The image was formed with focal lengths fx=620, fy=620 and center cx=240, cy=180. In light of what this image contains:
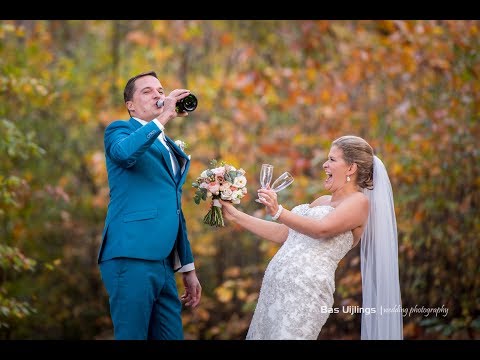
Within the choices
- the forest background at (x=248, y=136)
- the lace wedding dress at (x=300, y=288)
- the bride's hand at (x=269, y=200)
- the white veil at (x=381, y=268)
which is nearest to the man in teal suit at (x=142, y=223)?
the bride's hand at (x=269, y=200)

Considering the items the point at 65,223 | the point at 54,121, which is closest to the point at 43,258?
the point at 65,223

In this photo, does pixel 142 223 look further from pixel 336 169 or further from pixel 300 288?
pixel 336 169

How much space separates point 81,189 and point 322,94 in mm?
2958

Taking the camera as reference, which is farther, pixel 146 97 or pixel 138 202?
pixel 146 97

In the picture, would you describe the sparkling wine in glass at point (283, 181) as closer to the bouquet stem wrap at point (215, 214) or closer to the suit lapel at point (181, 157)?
the bouquet stem wrap at point (215, 214)

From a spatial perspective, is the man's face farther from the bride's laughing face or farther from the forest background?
the forest background

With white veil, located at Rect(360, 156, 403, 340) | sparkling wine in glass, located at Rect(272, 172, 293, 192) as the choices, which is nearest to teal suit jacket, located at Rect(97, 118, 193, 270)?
sparkling wine in glass, located at Rect(272, 172, 293, 192)

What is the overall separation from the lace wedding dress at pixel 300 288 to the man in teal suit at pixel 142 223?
498mm

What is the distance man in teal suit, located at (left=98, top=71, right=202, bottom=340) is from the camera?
2.71m

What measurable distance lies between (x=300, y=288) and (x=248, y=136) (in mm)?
4012

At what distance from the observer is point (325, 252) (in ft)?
10.3

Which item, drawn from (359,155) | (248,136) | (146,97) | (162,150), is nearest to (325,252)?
(359,155)

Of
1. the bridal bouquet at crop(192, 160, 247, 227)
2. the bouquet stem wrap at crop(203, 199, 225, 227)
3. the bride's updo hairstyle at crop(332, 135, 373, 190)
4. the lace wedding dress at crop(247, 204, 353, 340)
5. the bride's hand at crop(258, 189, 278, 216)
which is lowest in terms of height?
the lace wedding dress at crop(247, 204, 353, 340)

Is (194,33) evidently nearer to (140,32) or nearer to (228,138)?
(140,32)
